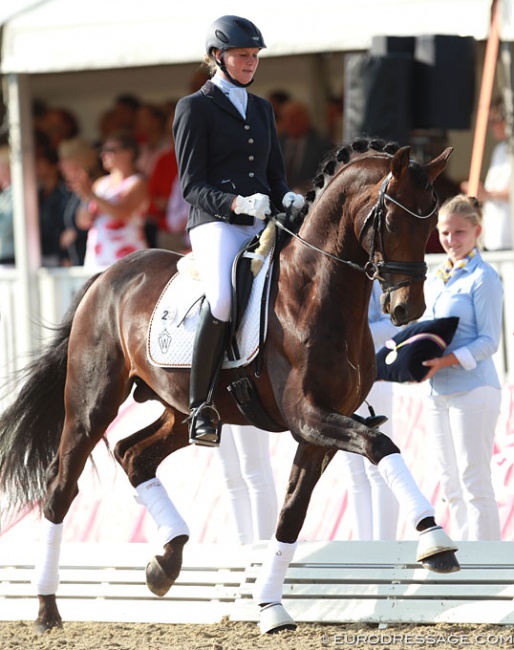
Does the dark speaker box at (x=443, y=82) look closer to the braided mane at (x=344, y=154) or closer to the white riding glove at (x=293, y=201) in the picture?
the white riding glove at (x=293, y=201)

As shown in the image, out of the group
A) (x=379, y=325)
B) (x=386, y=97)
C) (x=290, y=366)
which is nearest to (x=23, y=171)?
(x=386, y=97)

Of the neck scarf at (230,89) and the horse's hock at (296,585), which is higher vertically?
the neck scarf at (230,89)

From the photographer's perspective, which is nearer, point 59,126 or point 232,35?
point 232,35

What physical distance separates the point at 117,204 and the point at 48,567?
477 centimetres

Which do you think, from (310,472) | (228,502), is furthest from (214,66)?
(228,502)

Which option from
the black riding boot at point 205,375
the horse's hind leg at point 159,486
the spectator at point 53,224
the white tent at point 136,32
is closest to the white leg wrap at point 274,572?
the horse's hind leg at point 159,486

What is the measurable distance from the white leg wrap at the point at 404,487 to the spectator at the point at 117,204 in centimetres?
596

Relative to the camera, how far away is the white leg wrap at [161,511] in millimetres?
6730

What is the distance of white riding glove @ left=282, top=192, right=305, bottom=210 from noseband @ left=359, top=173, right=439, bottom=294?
65 cm

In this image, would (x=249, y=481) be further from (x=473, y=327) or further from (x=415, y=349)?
(x=473, y=327)

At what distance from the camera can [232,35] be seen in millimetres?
6289

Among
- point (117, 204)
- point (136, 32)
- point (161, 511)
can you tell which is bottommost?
point (161, 511)

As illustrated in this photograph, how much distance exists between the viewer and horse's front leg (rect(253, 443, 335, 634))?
6262mm

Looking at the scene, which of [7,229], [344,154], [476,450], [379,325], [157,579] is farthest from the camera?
[7,229]
